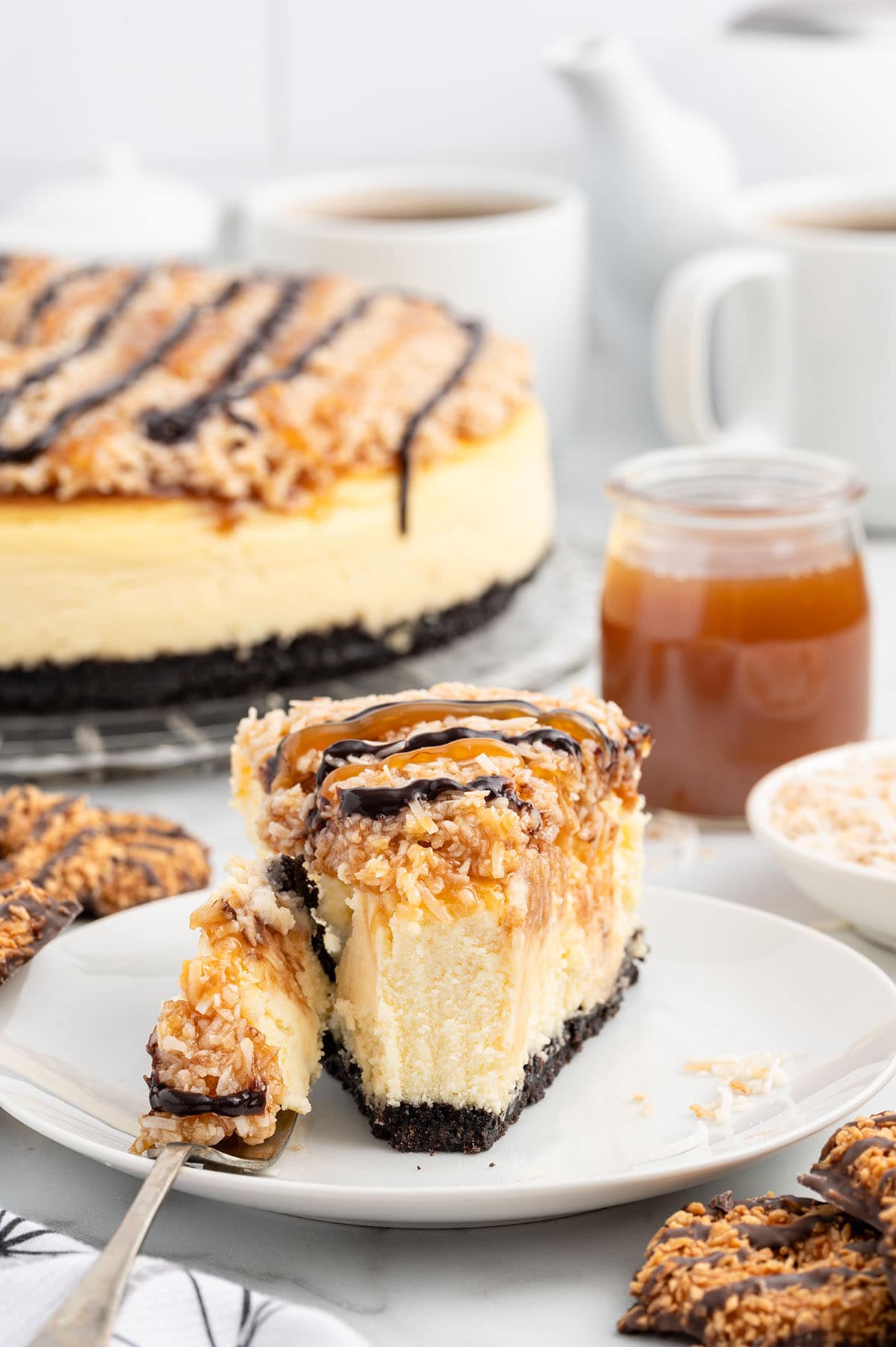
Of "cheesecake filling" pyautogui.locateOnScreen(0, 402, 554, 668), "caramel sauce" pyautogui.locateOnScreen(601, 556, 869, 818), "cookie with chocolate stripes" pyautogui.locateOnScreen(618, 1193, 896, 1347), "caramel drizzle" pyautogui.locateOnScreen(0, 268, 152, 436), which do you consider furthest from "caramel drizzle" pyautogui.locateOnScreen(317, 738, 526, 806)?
"caramel drizzle" pyautogui.locateOnScreen(0, 268, 152, 436)

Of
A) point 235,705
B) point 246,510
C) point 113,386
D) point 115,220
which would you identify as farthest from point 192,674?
point 115,220

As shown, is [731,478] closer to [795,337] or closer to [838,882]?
[838,882]

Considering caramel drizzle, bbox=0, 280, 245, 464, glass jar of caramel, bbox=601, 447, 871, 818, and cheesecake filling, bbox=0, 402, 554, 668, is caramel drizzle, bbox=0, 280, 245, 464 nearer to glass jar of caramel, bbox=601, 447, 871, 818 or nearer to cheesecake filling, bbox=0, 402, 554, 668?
cheesecake filling, bbox=0, 402, 554, 668

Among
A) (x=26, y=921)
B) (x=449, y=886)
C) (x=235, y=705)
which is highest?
(x=449, y=886)

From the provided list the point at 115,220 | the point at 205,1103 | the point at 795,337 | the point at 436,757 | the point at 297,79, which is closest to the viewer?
the point at 205,1103

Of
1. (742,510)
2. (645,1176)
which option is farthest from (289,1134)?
(742,510)

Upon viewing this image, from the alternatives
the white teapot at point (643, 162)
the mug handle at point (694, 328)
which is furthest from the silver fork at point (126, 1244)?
the white teapot at point (643, 162)
